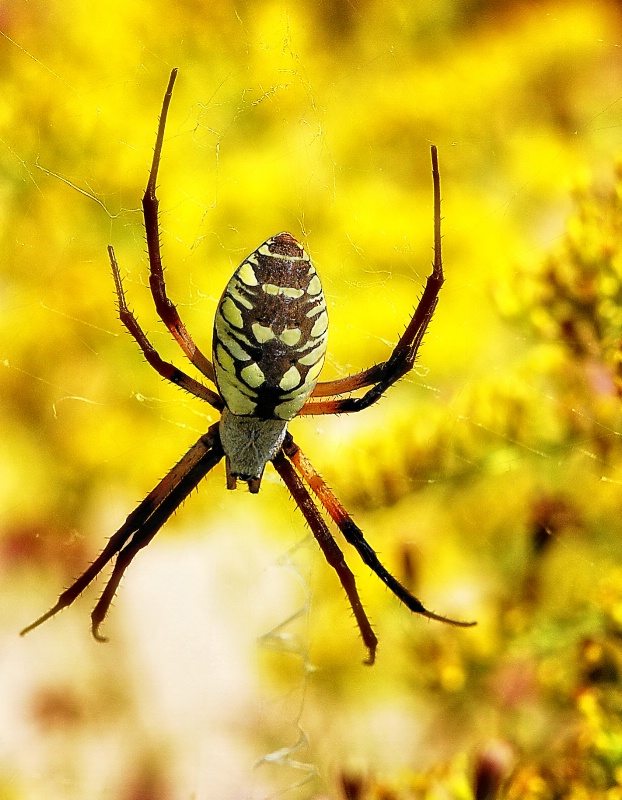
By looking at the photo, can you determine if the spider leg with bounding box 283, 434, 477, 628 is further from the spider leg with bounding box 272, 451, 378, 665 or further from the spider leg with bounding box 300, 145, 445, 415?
the spider leg with bounding box 300, 145, 445, 415

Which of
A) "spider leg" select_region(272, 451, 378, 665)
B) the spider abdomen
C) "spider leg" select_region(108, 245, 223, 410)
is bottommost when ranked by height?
"spider leg" select_region(272, 451, 378, 665)

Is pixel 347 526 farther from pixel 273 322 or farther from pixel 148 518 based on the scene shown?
pixel 273 322

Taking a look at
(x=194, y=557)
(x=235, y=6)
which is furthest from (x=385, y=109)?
(x=194, y=557)

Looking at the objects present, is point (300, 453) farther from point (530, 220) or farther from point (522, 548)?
point (530, 220)

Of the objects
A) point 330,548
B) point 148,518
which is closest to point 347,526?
point 330,548

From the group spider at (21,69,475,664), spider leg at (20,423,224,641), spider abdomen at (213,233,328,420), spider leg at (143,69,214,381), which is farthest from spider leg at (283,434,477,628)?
spider abdomen at (213,233,328,420)

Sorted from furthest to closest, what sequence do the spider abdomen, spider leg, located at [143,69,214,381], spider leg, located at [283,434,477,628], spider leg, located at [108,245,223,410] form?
spider leg, located at [283,434,477,628]
spider leg, located at [108,245,223,410]
spider leg, located at [143,69,214,381]
the spider abdomen

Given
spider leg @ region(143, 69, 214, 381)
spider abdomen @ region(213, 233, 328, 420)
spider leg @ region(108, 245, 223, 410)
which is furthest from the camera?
spider leg @ region(108, 245, 223, 410)

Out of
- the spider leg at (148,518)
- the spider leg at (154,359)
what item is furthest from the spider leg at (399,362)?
the spider leg at (148,518)
